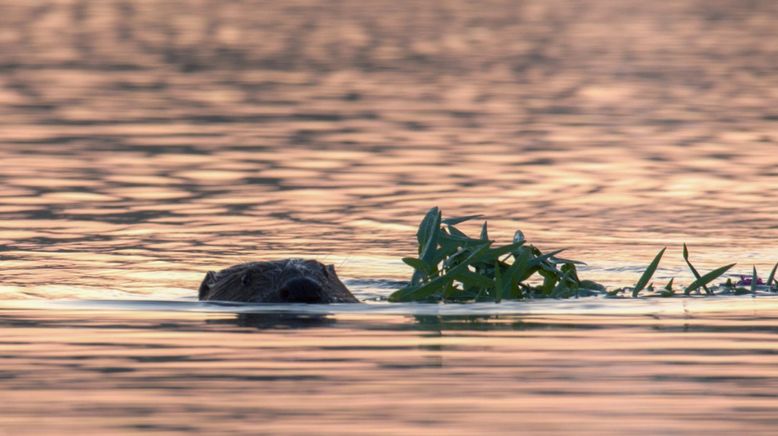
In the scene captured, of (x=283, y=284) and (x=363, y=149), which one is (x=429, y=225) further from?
(x=363, y=149)

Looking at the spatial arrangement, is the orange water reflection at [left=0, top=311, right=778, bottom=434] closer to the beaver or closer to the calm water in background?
the calm water in background

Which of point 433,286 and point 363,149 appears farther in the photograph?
point 363,149

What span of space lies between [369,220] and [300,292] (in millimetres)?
6914

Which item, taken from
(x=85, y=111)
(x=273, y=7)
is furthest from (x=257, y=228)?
(x=273, y=7)

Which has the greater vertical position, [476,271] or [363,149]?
[363,149]

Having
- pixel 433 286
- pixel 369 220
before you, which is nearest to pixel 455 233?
pixel 433 286

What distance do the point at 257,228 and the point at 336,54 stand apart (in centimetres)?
3308

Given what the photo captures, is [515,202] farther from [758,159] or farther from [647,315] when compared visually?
[647,315]

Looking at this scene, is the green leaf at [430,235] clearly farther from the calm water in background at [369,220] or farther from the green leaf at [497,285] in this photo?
the calm water in background at [369,220]

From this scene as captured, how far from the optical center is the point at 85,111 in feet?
117

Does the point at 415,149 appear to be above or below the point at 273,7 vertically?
below

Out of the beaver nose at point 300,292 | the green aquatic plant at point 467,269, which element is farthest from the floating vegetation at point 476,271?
the beaver nose at point 300,292

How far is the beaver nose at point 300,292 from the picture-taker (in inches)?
584

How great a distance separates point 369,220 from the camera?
21.8m
